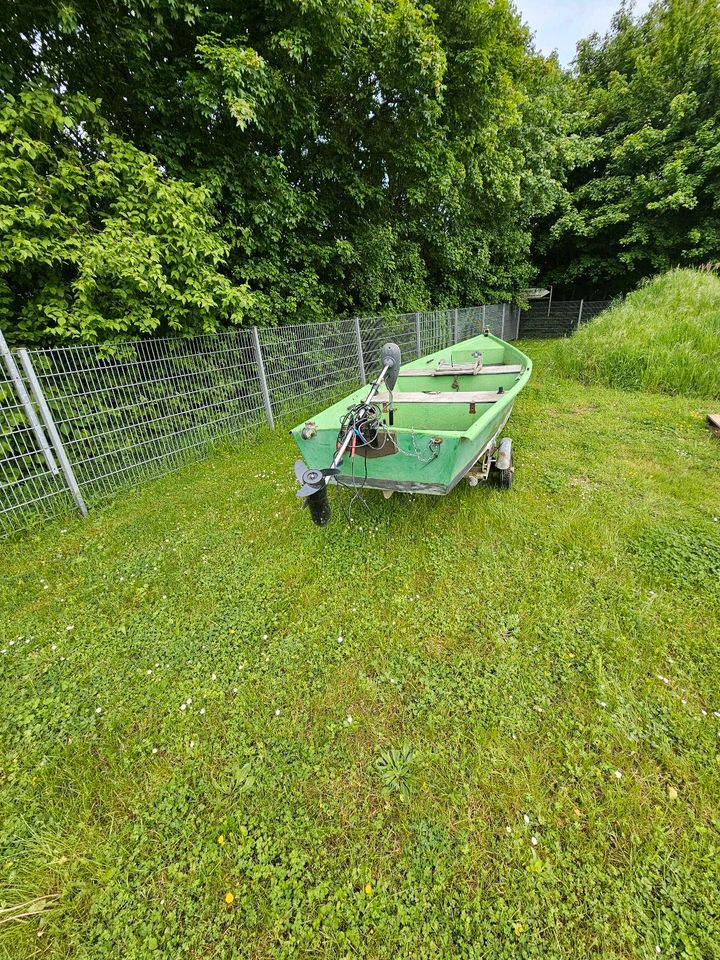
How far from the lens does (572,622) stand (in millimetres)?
2111

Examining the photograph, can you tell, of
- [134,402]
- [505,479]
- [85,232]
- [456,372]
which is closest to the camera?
[505,479]

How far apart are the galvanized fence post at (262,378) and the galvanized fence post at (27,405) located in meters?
2.55

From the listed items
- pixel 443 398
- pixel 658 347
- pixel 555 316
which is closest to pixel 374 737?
→ pixel 443 398

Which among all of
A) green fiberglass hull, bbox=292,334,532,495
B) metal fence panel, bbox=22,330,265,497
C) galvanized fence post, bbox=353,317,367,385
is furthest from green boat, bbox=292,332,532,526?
galvanized fence post, bbox=353,317,367,385

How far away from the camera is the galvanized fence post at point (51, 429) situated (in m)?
3.19

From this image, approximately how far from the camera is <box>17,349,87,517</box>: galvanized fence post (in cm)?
319

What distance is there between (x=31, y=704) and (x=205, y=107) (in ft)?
18.8

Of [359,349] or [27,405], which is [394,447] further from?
[359,349]

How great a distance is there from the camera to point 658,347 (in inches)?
241

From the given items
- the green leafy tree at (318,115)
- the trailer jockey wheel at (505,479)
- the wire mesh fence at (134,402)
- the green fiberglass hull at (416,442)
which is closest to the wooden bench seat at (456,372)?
the green fiberglass hull at (416,442)

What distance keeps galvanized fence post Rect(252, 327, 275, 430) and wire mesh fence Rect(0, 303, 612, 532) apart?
0.04ft

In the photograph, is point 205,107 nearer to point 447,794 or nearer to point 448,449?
point 448,449

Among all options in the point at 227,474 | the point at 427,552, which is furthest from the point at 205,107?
the point at 427,552

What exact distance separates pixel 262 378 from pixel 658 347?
6.15 meters
